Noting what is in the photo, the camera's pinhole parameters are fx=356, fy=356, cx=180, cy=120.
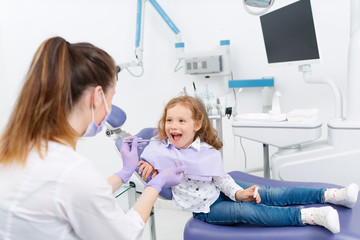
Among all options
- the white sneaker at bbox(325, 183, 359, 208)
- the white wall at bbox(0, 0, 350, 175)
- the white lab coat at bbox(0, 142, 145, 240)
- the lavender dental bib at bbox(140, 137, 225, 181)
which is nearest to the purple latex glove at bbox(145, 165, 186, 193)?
the lavender dental bib at bbox(140, 137, 225, 181)

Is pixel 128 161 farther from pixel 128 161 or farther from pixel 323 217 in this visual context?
pixel 323 217

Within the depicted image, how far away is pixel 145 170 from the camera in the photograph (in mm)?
1655

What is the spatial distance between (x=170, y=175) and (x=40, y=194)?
2.12 feet

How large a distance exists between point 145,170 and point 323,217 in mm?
780

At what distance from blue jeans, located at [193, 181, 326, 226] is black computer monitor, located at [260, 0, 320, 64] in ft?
2.72

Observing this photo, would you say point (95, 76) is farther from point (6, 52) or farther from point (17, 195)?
point (6, 52)

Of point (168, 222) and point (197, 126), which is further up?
point (197, 126)

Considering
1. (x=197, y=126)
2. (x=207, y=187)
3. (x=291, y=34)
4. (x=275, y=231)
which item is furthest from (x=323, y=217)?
(x=291, y=34)

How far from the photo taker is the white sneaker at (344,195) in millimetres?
1485

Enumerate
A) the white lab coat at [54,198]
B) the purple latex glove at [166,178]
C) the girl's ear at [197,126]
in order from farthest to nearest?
the girl's ear at [197,126], the purple latex glove at [166,178], the white lab coat at [54,198]

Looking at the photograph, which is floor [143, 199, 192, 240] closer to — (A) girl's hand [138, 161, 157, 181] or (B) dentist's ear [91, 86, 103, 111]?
(A) girl's hand [138, 161, 157, 181]

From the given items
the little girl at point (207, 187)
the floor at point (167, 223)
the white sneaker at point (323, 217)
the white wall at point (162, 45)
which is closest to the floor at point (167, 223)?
the floor at point (167, 223)

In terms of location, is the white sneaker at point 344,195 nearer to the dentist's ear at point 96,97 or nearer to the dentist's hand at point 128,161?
the dentist's hand at point 128,161

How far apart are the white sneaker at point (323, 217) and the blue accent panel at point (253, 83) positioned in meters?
1.28
